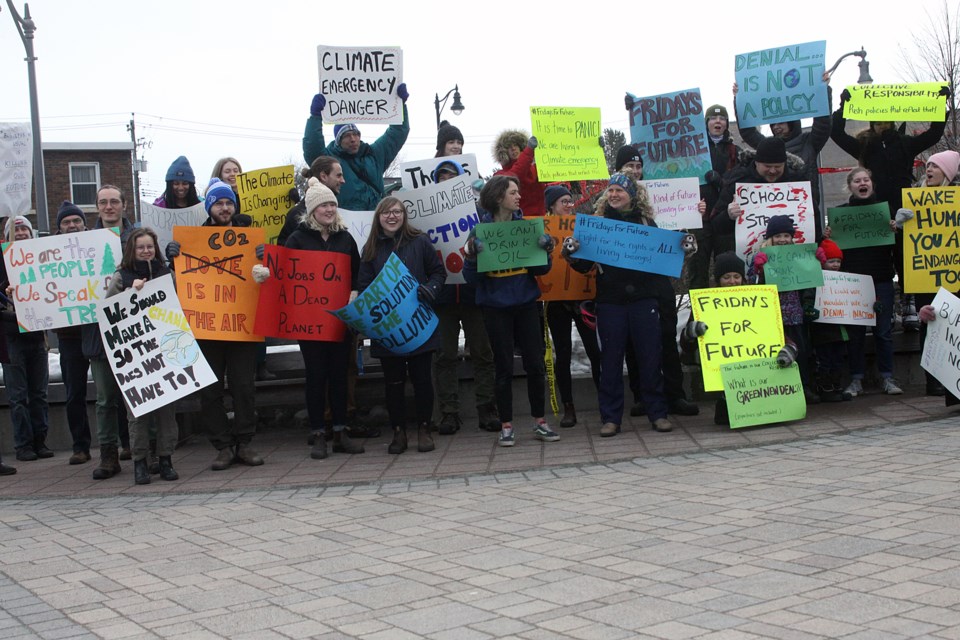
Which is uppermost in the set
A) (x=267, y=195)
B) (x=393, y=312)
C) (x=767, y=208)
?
(x=267, y=195)

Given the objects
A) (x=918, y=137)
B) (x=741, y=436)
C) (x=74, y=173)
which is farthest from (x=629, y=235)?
(x=74, y=173)

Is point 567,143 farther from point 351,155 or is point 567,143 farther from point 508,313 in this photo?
point 508,313

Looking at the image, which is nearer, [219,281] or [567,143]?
[219,281]

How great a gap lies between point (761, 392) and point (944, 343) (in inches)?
63.6

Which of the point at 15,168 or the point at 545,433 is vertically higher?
the point at 15,168

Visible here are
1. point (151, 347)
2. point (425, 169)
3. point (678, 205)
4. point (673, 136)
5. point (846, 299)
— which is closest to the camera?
point (151, 347)

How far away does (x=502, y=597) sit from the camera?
442 centimetres

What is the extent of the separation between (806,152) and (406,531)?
5.91 metres

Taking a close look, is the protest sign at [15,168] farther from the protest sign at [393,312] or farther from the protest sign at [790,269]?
the protest sign at [790,269]

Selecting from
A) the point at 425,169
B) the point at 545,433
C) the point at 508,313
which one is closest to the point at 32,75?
the point at 425,169

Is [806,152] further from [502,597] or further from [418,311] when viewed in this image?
[502,597]

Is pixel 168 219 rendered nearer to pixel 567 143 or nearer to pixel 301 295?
pixel 301 295

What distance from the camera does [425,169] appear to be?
944cm

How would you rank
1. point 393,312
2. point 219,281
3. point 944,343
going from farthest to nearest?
point 944,343, point 219,281, point 393,312
